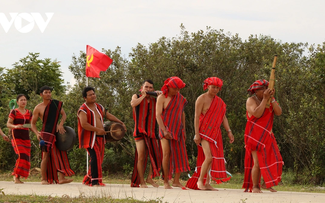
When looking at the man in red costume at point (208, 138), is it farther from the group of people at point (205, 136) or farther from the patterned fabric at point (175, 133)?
the patterned fabric at point (175, 133)

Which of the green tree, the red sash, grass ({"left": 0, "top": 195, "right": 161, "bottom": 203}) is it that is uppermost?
the green tree

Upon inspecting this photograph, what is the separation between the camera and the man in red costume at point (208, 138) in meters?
8.88

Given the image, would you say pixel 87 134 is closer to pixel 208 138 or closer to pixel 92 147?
pixel 92 147

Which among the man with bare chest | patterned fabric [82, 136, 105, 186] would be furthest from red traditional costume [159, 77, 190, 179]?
the man with bare chest

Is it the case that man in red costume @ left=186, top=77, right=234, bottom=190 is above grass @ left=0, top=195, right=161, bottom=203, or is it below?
above

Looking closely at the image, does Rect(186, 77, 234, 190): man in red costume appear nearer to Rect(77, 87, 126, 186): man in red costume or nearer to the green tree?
Rect(77, 87, 126, 186): man in red costume

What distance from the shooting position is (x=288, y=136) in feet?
47.0

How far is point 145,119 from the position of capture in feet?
32.3

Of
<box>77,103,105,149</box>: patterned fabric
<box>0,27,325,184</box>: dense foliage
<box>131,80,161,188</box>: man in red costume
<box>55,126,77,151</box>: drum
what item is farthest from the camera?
<box>0,27,325,184</box>: dense foliage

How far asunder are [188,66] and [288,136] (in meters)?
3.44

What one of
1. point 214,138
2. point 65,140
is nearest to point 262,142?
point 214,138

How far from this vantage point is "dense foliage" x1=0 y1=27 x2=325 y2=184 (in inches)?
524

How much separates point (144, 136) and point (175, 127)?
30.7 inches

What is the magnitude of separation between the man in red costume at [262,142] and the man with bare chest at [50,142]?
4157mm
